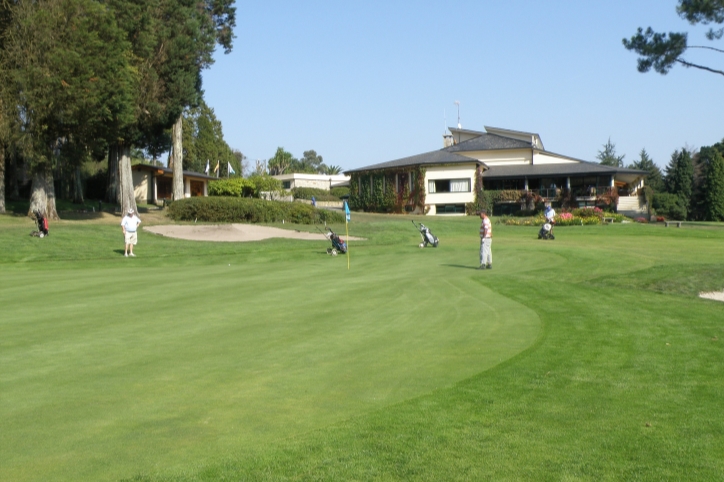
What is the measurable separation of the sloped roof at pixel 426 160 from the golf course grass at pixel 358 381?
48.9 metres

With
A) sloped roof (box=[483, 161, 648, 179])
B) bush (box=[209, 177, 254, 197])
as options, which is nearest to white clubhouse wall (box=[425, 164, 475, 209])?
sloped roof (box=[483, 161, 648, 179])

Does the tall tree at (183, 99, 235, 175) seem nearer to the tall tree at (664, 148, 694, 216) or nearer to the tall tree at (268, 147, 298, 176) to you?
the tall tree at (268, 147, 298, 176)

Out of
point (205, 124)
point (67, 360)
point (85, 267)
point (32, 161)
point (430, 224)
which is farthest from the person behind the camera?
point (205, 124)

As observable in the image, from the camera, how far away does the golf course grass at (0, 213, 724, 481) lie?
541 cm

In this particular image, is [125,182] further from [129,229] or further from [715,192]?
[715,192]

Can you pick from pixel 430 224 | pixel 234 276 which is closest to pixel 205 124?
pixel 430 224

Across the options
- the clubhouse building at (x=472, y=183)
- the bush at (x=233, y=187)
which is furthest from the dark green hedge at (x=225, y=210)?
the clubhouse building at (x=472, y=183)

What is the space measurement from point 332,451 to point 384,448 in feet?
1.35

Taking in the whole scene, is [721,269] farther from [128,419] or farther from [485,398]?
[128,419]

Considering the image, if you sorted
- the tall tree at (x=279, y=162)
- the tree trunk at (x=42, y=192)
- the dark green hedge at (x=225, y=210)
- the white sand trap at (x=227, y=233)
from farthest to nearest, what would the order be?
the tall tree at (x=279, y=162), the dark green hedge at (x=225, y=210), the tree trunk at (x=42, y=192), the white sand trap at (x=227, y=233)

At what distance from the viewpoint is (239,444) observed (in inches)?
227

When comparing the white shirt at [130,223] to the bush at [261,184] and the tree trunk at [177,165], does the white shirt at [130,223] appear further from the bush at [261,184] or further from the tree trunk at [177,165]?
the bush at [261,184]

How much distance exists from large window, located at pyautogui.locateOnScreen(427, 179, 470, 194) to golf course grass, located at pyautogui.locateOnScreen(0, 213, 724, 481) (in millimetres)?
49055

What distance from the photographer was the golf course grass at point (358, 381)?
5406mm
